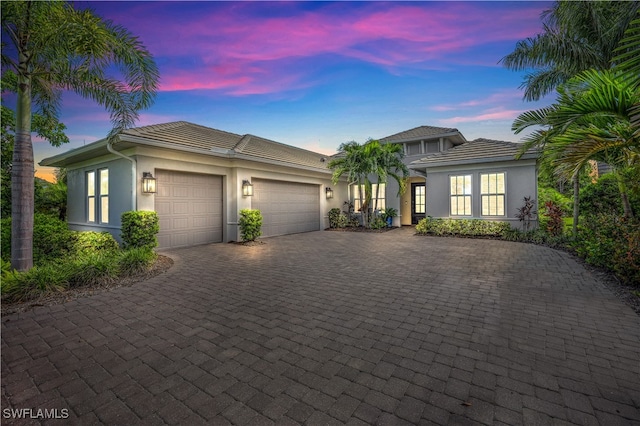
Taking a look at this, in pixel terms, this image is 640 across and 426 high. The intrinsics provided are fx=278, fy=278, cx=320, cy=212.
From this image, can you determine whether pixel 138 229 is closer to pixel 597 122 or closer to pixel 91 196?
pixel 91 196

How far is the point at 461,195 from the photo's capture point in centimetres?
1212

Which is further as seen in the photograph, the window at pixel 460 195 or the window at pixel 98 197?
the window at pixel 460 195

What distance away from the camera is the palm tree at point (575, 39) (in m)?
8.61

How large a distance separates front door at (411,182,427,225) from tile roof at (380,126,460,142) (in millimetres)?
2767

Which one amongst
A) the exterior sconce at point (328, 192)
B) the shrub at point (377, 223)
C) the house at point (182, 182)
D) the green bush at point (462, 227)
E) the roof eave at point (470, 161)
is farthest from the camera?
the exterior sconce at point (328, 192)

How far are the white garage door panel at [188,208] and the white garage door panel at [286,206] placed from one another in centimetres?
161

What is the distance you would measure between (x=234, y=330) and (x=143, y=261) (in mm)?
3917

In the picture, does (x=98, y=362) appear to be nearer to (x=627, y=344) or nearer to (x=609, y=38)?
(x=627, y=344)

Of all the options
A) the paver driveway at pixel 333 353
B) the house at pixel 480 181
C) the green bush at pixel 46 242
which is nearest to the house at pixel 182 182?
the green bush at pixel 46 242

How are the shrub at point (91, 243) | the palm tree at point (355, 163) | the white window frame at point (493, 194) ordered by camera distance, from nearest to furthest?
the shrub at point (91, 243) < the white window frame at point (493, 194) < the palm tree at point (355, 163)

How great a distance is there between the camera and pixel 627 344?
2.89 m

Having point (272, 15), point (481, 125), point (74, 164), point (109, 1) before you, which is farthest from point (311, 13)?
point (481, 125)

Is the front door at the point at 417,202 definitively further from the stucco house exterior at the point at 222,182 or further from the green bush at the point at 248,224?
the green bush at the point at 248,224

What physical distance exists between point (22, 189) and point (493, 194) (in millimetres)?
14177
